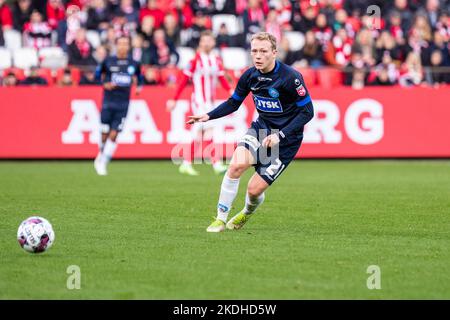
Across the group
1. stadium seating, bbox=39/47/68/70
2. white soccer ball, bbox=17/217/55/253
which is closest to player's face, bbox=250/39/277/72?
white soccer ball, bbox=17/217/55/253

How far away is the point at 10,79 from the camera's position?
72.4 ft

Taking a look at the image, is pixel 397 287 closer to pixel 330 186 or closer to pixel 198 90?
pixel 330 186

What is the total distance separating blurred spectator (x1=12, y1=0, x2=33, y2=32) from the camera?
80.9ft

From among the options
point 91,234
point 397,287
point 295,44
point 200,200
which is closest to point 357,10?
point 295,44

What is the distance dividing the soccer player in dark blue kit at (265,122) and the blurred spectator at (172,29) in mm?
13549

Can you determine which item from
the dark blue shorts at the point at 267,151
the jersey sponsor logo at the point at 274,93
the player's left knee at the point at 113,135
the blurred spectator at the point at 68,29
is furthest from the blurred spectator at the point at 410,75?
the jersey sponsor logo at the point at 274,93

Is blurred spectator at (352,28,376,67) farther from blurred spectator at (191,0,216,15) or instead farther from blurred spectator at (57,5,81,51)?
blurred spectator at (57,5,81,51)

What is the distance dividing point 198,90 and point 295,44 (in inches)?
232

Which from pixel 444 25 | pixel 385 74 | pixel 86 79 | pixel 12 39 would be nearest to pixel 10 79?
pixel 86 79

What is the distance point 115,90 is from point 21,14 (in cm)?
608

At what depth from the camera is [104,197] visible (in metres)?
14.7

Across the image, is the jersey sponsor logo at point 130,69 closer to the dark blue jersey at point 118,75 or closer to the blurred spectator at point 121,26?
the dark blue jersey at point 118,75

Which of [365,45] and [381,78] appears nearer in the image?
[381,78]

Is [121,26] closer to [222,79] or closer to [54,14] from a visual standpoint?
[54,14]
